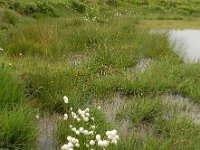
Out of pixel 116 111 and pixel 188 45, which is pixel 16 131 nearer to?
pixel 116 111

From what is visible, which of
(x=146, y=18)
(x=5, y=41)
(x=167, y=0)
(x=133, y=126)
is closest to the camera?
(x=133, y=126)

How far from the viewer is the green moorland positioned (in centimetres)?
569

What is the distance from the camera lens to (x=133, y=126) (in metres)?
6.69

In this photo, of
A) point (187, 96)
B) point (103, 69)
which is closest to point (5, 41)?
point (103, 69)

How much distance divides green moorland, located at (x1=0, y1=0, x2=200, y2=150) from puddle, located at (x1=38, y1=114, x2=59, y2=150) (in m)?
0.10

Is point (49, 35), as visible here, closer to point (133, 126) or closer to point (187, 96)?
point (187, 96)

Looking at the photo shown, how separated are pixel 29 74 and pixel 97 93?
126 cm

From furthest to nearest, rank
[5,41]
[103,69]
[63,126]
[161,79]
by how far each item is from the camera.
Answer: [5,41] < [103,69] < [161,79] < [63,126]

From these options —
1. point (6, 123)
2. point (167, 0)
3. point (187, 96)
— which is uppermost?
point (6, 123)

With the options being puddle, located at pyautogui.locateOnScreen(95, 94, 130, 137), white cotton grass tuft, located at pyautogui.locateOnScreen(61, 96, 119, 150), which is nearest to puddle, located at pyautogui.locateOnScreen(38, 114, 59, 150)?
white cotton grass tuft, located at pyautogui.locateOnScreen(61, 96, 119, 150)

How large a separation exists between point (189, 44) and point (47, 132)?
30.4 feet

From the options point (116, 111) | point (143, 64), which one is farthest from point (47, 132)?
point (143, 64)

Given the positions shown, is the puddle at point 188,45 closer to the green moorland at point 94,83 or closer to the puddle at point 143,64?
the green moorland at point 94,83

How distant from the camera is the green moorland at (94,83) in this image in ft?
18.7
